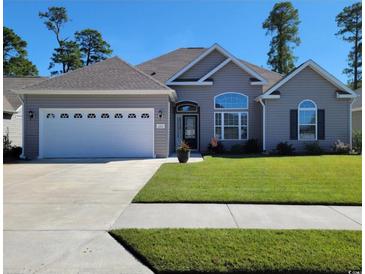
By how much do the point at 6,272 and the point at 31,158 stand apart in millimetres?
14655

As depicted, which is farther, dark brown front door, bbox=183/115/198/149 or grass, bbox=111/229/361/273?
dark brown front door, bbox=183/115/198/149

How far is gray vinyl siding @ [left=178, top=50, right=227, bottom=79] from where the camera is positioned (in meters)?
20.5

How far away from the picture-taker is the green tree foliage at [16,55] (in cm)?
4147

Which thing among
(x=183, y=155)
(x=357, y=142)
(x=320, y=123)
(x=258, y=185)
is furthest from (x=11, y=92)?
(x=357, y=142)

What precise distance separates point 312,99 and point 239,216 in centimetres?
1485

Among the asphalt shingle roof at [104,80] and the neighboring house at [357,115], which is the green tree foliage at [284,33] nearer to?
the neighboring house at [357,115]

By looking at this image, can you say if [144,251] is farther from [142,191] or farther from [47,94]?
[47,94]

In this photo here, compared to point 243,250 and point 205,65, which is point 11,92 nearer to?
point 205,65

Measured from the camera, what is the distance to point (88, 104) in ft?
57.1

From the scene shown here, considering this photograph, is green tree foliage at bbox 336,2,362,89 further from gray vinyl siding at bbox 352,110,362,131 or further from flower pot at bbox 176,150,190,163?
flower pot at bbox 176,150,190,163

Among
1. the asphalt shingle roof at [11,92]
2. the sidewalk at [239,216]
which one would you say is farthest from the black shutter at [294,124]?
the asphalt shingle roof at [11,92]

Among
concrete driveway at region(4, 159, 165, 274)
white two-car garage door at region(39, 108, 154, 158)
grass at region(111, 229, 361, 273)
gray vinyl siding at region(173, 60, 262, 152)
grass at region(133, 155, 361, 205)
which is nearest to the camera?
grass at region(111, 229, 361, 273)

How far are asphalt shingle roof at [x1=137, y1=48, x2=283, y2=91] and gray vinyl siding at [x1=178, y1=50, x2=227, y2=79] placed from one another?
192 centimetres

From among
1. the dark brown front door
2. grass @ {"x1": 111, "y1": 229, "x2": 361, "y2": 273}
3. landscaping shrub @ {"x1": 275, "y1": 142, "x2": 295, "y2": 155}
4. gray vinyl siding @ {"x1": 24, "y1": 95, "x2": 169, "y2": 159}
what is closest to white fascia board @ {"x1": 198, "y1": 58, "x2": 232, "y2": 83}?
the dark brown front door
